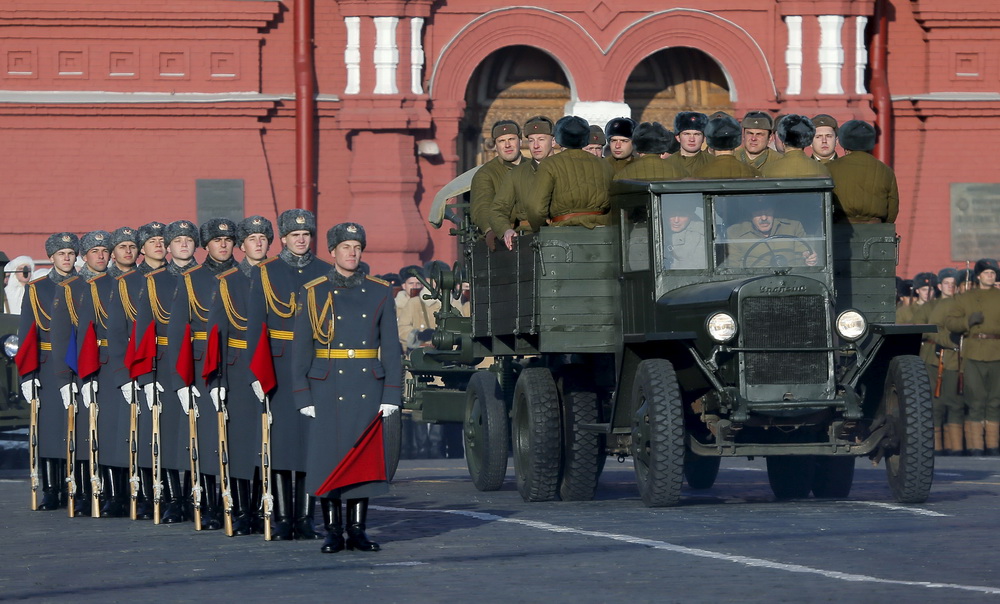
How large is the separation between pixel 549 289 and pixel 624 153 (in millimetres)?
1900

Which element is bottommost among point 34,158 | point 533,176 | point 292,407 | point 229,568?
point 229,568

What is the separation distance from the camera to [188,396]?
1306 centimetres

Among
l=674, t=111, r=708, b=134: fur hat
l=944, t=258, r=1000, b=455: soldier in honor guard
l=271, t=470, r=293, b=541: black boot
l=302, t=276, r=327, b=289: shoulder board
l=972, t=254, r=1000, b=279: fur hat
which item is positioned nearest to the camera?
l=302, t=276, r=327, b=289: shoulder board

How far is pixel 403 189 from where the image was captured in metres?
26.9

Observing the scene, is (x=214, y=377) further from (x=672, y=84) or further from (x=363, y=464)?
(x=672, y=84)

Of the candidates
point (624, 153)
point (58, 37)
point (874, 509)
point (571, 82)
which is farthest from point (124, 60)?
point (874, 509)

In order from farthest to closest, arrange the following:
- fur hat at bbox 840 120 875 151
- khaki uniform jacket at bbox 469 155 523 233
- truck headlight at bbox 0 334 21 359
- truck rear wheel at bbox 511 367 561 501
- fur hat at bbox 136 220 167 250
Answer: truck headlight at bbox 0 334 21 359, khaki uniform jacket at bbox 469 155 523 233, fur hat at bbox 840 120 875 151, truck rear wheel at bbox 511 367 561 501, fur hat at bbox 136 220 167 250

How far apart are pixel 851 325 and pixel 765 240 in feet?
2.97

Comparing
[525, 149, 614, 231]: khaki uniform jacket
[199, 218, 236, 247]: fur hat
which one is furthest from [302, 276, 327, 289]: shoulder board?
[525, 149, 614, 231]: khaki uniform jacket

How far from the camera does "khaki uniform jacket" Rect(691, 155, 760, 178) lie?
14.8 meters

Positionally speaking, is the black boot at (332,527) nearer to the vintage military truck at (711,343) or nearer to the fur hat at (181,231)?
the vintage military truck at (711,343)

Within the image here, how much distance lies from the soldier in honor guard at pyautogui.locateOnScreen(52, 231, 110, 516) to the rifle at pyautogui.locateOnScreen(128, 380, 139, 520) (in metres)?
0.57

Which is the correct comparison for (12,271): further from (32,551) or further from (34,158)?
(32,551)

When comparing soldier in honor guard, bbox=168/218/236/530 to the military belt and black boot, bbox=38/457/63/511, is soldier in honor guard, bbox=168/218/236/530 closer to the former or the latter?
the military belt
